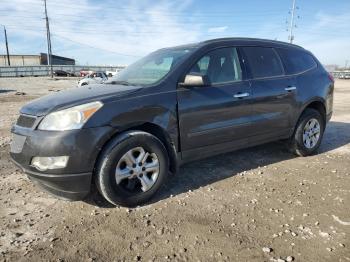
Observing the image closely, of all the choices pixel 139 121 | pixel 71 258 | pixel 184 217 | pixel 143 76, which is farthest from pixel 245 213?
pixel 143 76

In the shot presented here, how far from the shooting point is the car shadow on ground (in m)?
4.16

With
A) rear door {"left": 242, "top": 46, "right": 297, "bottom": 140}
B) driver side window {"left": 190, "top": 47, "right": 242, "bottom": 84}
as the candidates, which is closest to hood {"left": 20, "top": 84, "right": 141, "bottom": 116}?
driver side window {"left": 190, "top": 47, "right": 242, "bottom": 84}

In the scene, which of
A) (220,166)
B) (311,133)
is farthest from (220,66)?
Result: (311,133)

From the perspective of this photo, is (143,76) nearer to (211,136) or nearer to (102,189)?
(211,136)

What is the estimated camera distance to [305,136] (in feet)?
18.5

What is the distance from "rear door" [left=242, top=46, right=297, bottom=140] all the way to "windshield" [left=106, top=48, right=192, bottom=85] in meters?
1.04

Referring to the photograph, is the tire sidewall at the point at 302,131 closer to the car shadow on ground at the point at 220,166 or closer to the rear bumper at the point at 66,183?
the car shadow on ground at the point at 220,166

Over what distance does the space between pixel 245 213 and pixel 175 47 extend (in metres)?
2.55

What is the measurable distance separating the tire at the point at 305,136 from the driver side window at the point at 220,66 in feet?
5.22

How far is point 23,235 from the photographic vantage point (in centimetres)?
314

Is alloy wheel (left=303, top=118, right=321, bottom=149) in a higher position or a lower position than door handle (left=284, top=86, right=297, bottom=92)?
lower

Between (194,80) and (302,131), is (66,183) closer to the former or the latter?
(194,80)

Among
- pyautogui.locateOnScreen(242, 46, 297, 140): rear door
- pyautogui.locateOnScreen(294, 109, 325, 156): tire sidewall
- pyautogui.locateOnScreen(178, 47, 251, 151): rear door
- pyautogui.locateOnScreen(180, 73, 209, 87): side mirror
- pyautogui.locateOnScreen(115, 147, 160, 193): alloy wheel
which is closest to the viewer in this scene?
pyautogui.locateOnScreen(115, 147, 160, 193): alloy wheel

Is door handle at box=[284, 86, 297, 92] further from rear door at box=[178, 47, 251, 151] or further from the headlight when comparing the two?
the headlight
